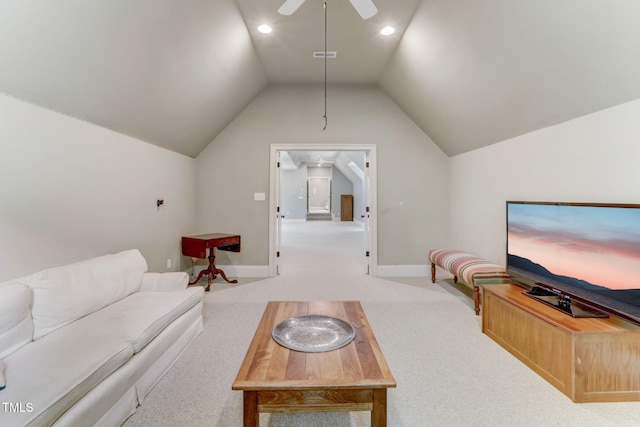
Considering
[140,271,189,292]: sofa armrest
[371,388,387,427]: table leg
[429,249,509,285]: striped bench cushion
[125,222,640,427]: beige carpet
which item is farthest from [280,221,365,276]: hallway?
[371,388,387,427]: table leg

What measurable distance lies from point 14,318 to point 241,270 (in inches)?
115

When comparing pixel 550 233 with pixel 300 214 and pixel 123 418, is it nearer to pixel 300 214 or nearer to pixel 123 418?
pixel 123 418

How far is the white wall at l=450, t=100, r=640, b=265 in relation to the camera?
1927 mm

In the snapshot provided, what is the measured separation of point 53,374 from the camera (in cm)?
127

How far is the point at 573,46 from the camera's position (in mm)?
1886

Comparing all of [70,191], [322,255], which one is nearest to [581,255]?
[70,191]

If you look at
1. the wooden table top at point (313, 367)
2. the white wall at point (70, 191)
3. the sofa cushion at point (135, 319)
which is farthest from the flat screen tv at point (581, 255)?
the white wall at point (70, 191)

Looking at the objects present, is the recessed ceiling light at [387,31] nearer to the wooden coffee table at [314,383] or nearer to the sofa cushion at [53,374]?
the wooden coffee table at [314,383]

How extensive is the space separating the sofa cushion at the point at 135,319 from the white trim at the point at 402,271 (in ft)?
9.52

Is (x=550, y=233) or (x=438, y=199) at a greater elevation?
(x=438, y=199)

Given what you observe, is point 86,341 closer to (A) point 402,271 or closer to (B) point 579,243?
(B) point 579,243

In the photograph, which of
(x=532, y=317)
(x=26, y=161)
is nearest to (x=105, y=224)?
(x=26, y=161)

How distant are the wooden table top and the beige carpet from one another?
443 mm

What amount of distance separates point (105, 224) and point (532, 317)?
3.60m
